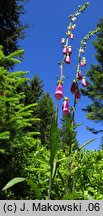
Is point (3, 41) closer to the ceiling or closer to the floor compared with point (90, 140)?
closer to the ceiling

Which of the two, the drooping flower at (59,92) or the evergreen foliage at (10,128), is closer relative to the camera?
the drooping flower at (59,92)

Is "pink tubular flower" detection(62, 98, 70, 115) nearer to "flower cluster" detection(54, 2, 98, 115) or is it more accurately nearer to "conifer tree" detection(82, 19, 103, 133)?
"flower cluster" detection(54, 2, 98, 115)

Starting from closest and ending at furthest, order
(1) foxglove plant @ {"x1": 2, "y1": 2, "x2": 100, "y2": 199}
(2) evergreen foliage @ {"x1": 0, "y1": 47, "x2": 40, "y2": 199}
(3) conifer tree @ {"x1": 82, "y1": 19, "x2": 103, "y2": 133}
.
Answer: (1) foxglove plant @ {"x1": 2, "y1": 2, "x2": 100, "y2": 199}
(2) evergreen foliage @ {"x1": 0, "y1": 47, "x2": 40, "y2": 199}
(3) conifer tree @ {"x1": 82, "y1": 19, "x2": 103, "y2": 133}

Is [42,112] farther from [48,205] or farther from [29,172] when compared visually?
[48,205]

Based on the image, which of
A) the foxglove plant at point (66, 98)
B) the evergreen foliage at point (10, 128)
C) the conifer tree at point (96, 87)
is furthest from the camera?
the conifer tree at point (96, 87)

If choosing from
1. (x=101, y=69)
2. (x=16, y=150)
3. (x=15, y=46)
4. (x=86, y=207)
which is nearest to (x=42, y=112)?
(x=101, y=69)

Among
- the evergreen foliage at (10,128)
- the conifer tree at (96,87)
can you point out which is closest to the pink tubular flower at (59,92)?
the evergreen foliage at (10,128)

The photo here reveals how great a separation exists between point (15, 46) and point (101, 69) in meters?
10.2

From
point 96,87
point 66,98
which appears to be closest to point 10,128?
point 66,98

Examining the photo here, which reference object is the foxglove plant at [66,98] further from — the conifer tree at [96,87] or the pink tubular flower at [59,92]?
the conifer tree at [96,87]

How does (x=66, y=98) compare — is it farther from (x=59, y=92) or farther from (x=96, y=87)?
(x=96, y=87)

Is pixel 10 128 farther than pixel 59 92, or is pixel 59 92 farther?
pixel 10 128

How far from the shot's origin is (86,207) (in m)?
3.03

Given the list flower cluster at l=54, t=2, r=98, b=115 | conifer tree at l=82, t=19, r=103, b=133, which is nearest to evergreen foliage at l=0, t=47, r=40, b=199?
flower cluster at l=54, t=2, r=98, b=115
